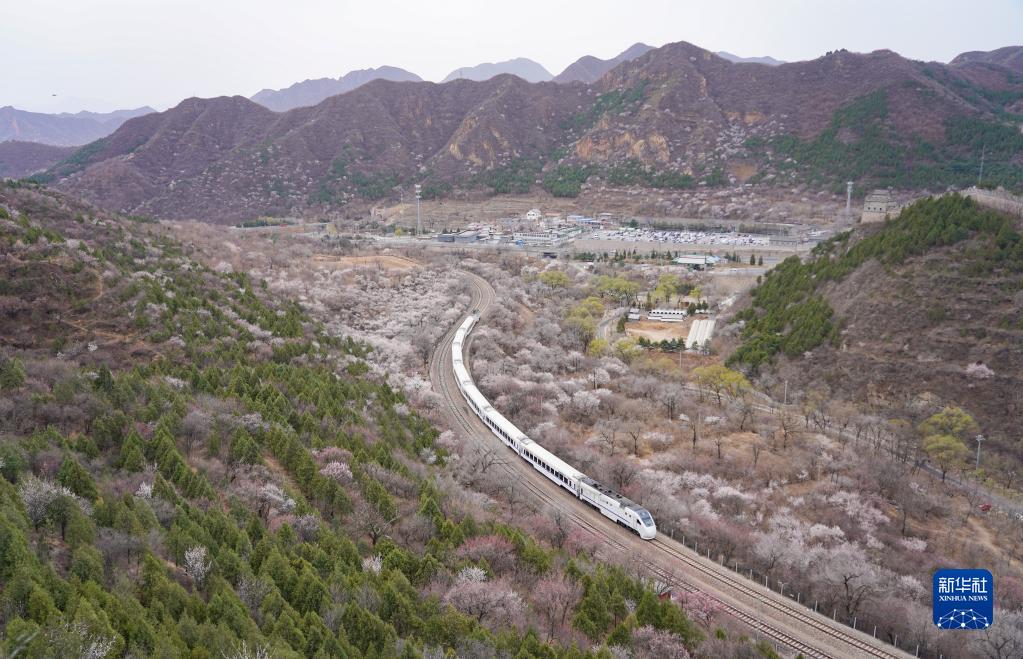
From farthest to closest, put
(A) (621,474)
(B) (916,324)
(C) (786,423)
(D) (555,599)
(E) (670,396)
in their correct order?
(B) (916,324)
(E) (670,396)
(C) (786,423)
(A) (621,474)
(D) (555,599)

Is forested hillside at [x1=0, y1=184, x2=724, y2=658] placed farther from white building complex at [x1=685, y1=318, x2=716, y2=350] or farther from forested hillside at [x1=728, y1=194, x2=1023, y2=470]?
white building complex at [x1=685, y1=318, x2=716, y2=350]

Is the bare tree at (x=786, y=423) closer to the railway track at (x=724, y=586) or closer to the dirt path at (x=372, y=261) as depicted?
the railway track at (x=724, y=586)

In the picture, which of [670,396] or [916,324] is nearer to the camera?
[670,396]

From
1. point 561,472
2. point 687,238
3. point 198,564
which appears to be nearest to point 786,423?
point 561,472

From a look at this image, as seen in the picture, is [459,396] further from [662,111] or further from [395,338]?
[662,111]

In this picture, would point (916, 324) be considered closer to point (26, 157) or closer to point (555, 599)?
point (555, 599)

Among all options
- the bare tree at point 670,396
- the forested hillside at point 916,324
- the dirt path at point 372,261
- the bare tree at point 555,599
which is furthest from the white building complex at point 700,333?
the bare tree at point 555,599

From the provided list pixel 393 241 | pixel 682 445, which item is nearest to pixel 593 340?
pixel 682 445
